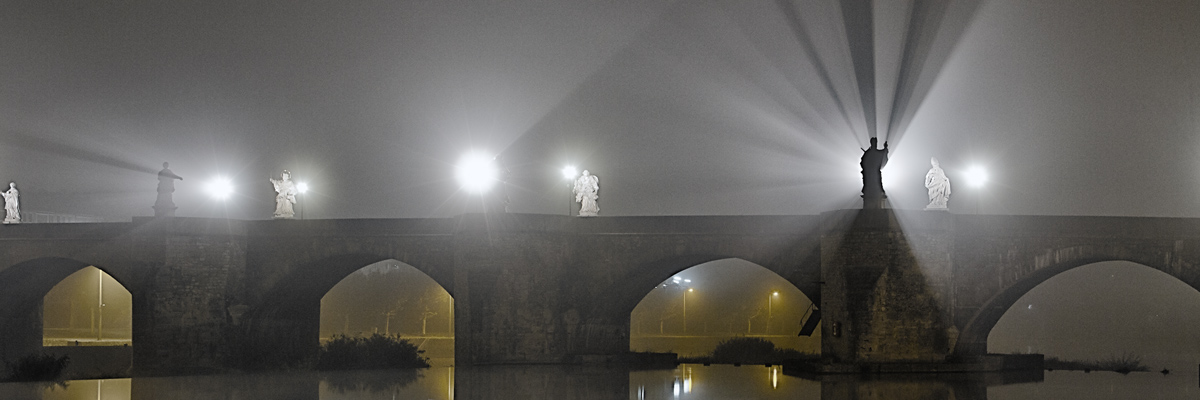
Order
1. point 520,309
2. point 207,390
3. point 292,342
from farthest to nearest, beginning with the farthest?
1. point 292,342
2. point 520,309
3. point 207,390

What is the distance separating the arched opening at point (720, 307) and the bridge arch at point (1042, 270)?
97.1ft

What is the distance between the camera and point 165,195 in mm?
36844

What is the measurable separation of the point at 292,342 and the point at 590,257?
39.9 ft

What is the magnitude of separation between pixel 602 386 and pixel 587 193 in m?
9.88

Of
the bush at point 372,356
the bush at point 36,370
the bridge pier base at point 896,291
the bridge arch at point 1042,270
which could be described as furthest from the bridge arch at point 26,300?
the bridge arch at point 1042,270

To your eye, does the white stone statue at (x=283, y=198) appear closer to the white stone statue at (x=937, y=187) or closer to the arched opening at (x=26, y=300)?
the arched opening at (x=26, y=300)

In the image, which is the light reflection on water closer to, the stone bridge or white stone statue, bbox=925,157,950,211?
the stone bridge

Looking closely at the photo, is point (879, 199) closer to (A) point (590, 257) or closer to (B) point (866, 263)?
(B) point (866, 263)

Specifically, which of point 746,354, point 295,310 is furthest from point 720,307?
point 295,310

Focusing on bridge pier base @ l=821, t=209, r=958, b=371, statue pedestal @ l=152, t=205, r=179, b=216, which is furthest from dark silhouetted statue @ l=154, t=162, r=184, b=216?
bridge pier base @ l=821, t=209, r=958, b=371

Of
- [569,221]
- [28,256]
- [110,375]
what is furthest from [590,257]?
[28,256]

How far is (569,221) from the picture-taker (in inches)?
1406

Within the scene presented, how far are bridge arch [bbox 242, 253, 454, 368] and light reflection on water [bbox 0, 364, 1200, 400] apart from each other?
431 cm

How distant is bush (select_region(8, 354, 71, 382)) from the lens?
34.3 metres
